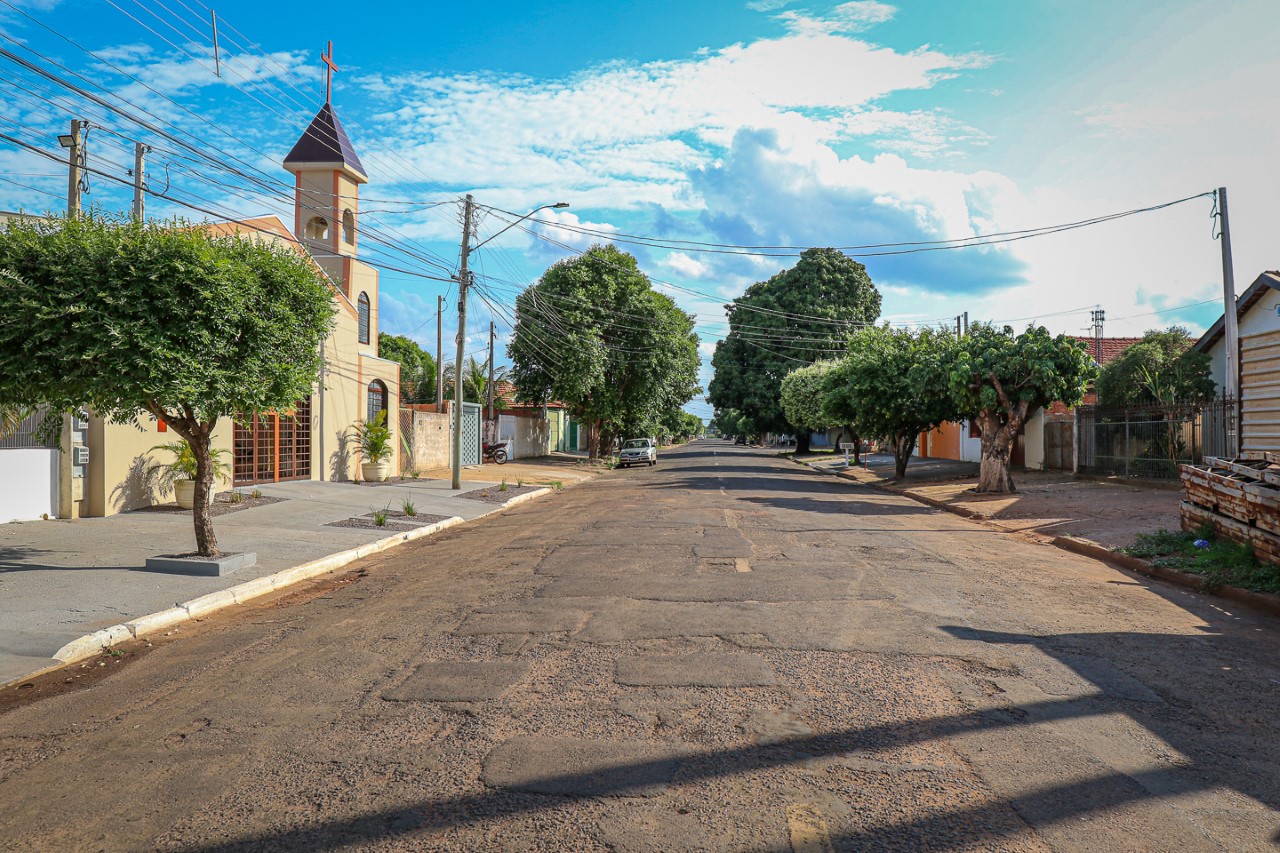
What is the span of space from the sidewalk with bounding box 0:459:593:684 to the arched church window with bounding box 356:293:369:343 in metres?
7.58

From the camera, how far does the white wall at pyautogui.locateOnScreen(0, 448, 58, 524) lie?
43.3 feet

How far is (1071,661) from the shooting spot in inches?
237

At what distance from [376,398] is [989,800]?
24.7 m

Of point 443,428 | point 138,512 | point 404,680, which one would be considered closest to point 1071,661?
point 404,680

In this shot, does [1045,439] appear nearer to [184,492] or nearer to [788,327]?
[184,492]

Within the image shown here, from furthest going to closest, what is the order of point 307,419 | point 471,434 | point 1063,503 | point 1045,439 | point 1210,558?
point 471,434 < point 1045,439 < point 307,419 < point 1063,503 < point 1210,558

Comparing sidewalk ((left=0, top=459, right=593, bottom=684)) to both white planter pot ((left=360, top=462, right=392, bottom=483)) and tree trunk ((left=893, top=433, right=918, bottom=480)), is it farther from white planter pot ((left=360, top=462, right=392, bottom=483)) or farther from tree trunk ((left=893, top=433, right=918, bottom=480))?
tree trunk ((left=893, top=433, right=918, bottom=480))

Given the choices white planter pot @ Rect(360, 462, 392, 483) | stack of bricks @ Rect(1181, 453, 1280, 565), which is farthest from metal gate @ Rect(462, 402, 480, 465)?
stack of bricks @ Rect(1181, 453, 1280, 565)

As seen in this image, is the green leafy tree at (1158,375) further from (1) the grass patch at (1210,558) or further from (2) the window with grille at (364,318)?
(2) the window with grille at (364,318)

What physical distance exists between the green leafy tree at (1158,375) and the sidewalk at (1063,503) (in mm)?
2835

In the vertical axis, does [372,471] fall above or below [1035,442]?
below

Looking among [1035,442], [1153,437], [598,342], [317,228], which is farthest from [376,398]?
[1035,442]

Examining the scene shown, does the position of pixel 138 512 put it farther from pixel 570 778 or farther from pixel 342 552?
pixel 570 778

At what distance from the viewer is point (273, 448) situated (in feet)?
69.1
